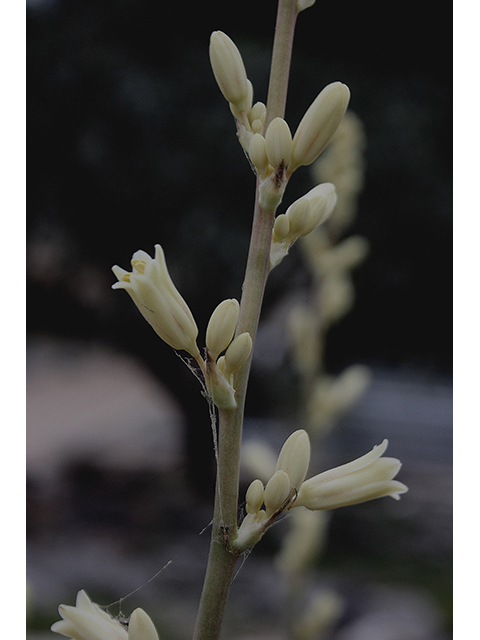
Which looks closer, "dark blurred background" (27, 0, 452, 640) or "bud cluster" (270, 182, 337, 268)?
"bud cluster" (270, 182, 337, 268)

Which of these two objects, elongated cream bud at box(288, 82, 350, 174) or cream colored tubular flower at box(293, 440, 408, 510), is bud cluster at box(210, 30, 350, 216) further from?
cream colored tubular flower at box(293, 440, 408, 510)

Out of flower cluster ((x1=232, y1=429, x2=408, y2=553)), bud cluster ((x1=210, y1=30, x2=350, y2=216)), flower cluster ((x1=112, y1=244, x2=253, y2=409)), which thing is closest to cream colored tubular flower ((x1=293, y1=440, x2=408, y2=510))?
flower cluster ((x1=232, y1=429, x2=408, y2=553))

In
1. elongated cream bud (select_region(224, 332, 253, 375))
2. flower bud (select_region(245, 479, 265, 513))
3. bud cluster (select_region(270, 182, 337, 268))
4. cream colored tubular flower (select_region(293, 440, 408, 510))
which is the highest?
bud cluster (select_region(270, 182, 337, 268))

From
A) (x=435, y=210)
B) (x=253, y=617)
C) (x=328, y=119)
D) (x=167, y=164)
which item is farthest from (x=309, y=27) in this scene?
(x=253, y=617)

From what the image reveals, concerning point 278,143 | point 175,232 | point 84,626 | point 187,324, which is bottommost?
point 84,626

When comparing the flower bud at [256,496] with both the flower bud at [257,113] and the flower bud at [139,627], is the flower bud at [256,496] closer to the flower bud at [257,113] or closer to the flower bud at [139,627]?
the flower bud at [139,627]

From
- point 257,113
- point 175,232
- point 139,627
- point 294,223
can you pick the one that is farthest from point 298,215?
point 175,232

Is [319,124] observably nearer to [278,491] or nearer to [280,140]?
[280,140]
